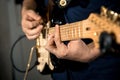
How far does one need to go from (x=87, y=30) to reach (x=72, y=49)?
0.16 metres

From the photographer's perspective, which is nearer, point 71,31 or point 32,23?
point 71,31

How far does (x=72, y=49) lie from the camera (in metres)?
1.06

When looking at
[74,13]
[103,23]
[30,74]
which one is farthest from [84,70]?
[30,74]

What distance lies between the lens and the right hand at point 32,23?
121 centimetres

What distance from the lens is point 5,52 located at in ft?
8.02

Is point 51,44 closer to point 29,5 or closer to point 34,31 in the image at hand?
point 34,31

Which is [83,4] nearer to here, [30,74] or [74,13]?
[74,13]

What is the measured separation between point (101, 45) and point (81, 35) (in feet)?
0.80

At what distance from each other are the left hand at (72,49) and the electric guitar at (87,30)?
0.02 m

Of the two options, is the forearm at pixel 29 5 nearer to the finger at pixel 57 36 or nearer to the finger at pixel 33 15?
the finger at pixel 33 15

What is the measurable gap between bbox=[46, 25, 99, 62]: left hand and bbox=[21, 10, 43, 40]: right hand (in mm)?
131

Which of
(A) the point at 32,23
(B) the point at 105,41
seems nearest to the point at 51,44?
(A) the point at 32,23

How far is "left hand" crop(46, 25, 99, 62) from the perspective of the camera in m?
1.04

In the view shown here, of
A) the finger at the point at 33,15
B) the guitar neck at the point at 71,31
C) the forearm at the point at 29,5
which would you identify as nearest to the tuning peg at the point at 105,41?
the guitar neck at the point at 71,31
